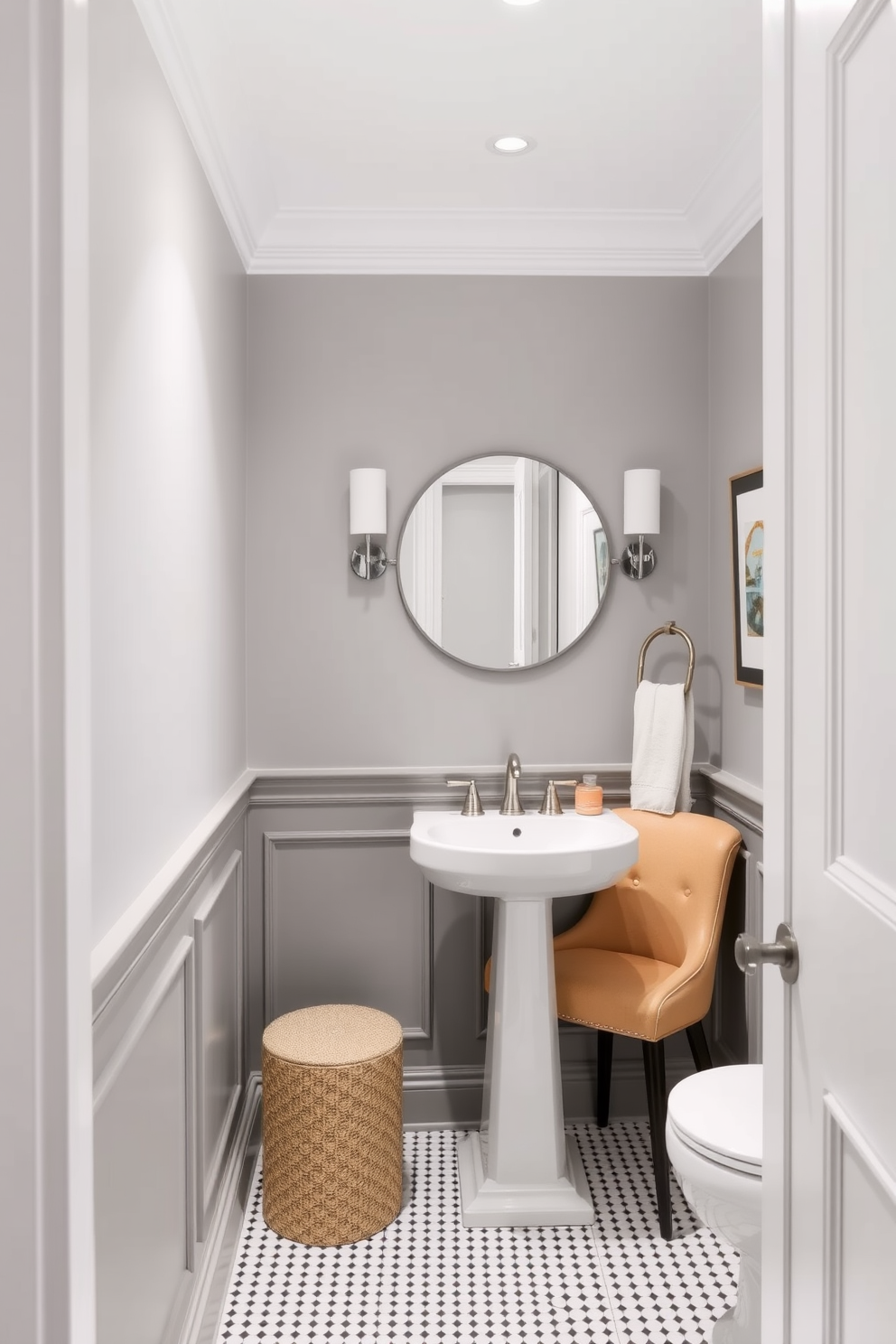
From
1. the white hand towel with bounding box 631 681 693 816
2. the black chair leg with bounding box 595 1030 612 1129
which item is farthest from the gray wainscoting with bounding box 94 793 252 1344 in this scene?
the white hand towel with bounding box 631 681 693 816

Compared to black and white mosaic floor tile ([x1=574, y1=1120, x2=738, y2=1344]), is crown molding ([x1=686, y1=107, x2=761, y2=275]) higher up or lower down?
higher up

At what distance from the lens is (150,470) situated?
63.7 inches

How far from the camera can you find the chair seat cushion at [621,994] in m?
2.32

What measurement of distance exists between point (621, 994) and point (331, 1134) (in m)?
0.75

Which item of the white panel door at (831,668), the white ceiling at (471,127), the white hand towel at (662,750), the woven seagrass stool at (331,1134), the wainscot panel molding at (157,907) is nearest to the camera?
the white panel door at (831,668)

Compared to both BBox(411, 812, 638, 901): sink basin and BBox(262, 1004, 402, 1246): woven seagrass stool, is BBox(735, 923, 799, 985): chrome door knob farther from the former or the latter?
BBox(262, 1004, 402, 1246): woven seagrass stool

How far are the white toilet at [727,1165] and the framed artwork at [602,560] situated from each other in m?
1.37

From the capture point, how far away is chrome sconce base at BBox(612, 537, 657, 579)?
2.81 meters

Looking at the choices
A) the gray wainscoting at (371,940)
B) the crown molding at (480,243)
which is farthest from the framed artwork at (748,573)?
the crown molding at (480,243)

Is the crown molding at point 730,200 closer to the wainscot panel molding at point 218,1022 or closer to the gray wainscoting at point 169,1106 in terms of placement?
the gray wainscoting at point 169,1106

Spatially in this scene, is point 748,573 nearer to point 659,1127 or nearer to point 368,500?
point 368,500

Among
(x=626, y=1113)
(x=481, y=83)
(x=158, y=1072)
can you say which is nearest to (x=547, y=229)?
(x=481, y=83)

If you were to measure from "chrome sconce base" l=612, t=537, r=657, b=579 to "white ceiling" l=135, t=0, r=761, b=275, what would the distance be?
774 mm

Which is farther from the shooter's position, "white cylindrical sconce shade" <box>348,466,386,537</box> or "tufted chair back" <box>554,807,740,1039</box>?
"white cylindrical sconce shade" <box>348,466,386,537</box>
